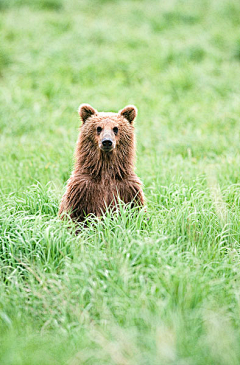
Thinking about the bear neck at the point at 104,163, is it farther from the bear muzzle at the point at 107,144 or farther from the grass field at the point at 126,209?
the grass field at the point at 126,209

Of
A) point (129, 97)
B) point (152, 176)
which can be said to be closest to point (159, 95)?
point (129, 97)

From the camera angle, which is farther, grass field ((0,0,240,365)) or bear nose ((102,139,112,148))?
bear nose ((102,139,112,148))

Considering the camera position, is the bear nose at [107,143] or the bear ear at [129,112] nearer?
the bear nose at [107,143]

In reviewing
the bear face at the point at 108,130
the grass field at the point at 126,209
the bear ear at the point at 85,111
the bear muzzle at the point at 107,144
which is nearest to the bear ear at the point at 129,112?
the bear face at the point at 108,130

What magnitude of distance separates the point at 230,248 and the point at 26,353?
1.68 metres

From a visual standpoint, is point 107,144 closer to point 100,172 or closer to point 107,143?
point 107,143

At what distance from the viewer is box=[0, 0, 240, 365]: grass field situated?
7.77 ft

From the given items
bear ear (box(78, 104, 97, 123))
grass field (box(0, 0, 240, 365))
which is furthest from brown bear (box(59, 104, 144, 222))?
grass field (box(0, 0, 240, 365))

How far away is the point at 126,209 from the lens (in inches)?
130

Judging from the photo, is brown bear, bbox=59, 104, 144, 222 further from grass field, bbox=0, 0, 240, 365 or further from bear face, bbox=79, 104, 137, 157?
grass field, bbox=0, 0, 240, 365

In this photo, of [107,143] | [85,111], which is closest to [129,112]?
[85,111]

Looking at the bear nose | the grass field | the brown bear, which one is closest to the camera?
the grass field

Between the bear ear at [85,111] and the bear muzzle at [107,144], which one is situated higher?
the bear ear at [85,111]

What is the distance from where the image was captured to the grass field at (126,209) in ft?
7.77
